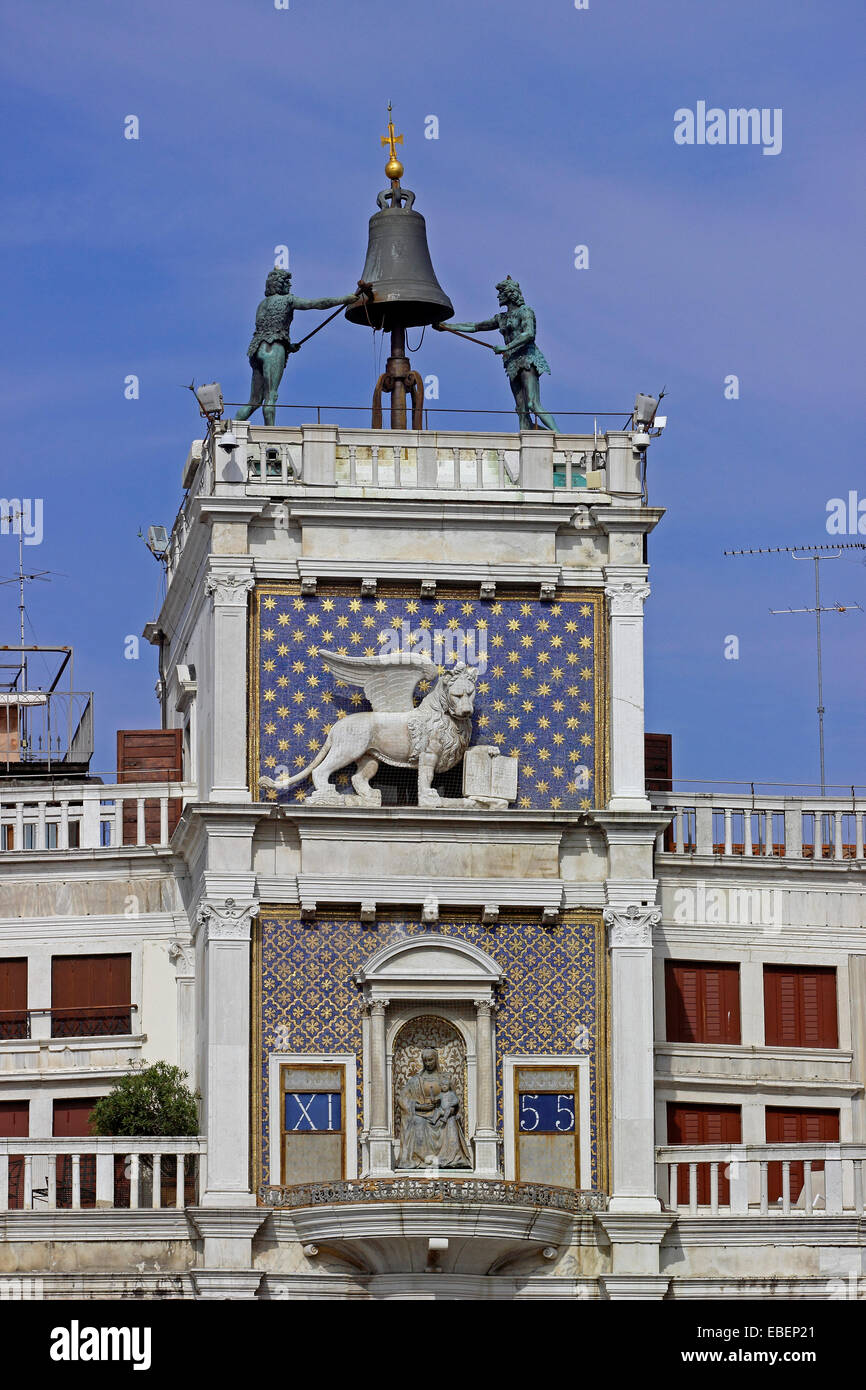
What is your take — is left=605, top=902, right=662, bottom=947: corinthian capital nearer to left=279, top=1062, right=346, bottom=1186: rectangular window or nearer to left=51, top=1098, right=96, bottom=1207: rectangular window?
left=279, top=1062, right=346, bottom=1186: rectangular window

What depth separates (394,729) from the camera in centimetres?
5606

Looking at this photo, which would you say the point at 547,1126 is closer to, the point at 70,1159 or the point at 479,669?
the point at 479,669

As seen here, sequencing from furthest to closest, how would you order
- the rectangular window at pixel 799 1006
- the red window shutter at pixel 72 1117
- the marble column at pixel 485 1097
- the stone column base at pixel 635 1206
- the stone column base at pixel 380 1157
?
the rectangular window at pixel 799 1006, the red window shutter at pixel 72 1117, the stone column base at pixel 635 1206, the marble column at pixel 485 1097, the stone column base at pixel 380 1157

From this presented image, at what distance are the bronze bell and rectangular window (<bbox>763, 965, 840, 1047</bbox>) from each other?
13.5m

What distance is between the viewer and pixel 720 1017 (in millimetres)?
59531

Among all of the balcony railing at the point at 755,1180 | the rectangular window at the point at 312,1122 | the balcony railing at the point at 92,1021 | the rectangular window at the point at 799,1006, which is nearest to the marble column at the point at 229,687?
the rectangular window at the point at 312,1122

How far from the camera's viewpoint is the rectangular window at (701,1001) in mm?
59250

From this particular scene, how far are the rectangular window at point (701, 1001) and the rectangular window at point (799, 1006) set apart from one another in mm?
629

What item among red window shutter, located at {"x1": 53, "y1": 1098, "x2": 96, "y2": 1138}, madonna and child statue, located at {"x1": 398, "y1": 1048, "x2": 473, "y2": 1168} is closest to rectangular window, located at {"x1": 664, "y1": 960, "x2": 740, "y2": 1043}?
madonna and child statue, located at {"x1": 398, "y1": 1048, "x2": 473, "y2": 1168}

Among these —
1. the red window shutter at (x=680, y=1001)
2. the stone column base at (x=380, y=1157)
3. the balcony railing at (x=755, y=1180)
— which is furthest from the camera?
the red window shutter at (x=680, y=1001)

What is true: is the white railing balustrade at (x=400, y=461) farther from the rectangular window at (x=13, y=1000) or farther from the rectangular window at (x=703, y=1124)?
the rectangular window at (x=703, y=1124)
